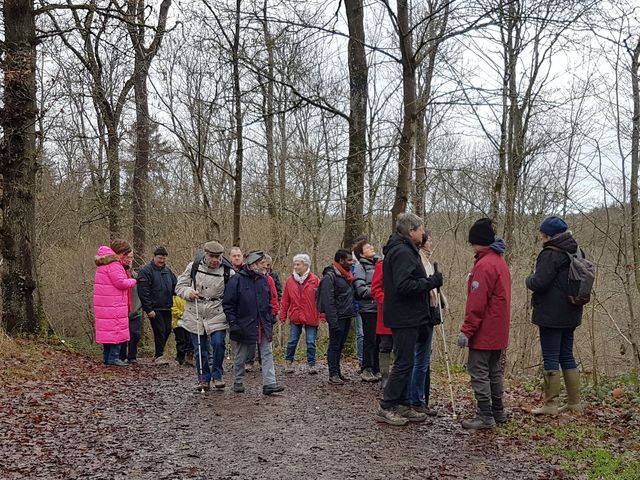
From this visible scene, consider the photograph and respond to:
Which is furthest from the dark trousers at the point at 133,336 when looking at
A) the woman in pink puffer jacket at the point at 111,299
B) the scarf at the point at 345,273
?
the scarf at the point at 345,273

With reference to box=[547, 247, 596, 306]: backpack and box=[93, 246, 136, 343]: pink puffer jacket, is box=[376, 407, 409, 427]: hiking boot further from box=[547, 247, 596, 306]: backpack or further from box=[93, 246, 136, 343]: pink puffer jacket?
box=[93, 246, 136, 343]: pink puffer jacket

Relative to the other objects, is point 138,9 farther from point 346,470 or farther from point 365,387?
point 346,470

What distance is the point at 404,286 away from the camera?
249 inches

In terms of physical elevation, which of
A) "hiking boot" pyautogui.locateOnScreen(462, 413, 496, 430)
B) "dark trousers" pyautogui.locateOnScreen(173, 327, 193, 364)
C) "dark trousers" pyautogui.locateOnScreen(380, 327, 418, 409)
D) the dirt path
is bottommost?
the dirt path

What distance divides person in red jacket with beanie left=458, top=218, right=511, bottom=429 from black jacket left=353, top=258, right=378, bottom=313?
271cm

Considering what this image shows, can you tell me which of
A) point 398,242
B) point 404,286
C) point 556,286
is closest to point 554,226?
point 556,286

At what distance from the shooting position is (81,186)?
22.1 meters

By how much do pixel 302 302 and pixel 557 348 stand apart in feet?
15.3

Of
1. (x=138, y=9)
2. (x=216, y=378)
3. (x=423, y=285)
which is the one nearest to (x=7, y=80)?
(x=138, y=9)

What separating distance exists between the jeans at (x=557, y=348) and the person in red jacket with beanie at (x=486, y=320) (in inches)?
25.3

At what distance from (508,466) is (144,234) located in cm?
1405

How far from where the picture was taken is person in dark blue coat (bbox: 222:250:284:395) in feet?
26.4

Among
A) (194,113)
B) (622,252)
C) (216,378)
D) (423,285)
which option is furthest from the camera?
(194,113)

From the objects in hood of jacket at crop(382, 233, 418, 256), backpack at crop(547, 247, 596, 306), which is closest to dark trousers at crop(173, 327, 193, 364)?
hood of jacket at crop(382, 233, 418, 256)
